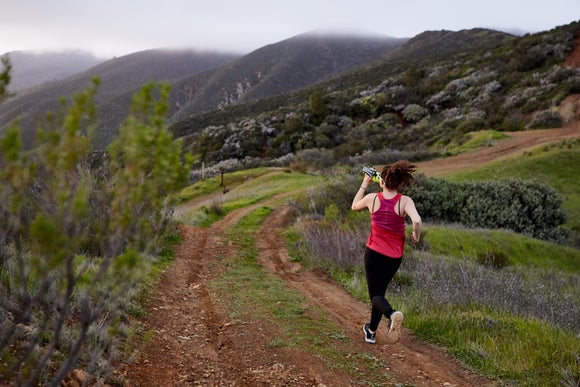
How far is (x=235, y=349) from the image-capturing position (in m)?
4.70

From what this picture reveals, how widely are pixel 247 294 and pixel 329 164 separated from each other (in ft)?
77.4

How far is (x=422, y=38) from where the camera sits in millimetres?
114000

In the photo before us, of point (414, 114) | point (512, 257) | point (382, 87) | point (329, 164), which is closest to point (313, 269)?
point (512, 257)

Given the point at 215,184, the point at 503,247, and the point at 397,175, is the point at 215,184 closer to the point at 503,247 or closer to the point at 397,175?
the point at 503,247

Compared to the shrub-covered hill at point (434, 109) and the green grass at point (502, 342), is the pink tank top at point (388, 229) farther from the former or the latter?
the shrub-covered hill at point (434, 109)

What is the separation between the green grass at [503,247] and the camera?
1102 centimetres

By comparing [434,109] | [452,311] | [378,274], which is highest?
[378,274]

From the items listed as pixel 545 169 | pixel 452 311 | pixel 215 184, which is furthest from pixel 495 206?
pixel 215 184

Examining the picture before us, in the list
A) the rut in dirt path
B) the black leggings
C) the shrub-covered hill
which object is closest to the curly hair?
the black leggings

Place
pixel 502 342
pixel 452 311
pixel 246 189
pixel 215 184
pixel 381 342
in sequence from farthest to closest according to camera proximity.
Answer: pixel 215 184 < pixel 246 189 < pixel 452 311 < pixel 381 342 < pixel 502 342

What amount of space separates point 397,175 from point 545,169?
16.8 metres

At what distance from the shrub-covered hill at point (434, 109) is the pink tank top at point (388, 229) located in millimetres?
23202

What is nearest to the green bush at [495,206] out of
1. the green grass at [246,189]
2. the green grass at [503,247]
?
the green grass at [503,247]

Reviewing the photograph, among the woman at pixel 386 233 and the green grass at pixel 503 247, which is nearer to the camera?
the woman at pixel 386 233
